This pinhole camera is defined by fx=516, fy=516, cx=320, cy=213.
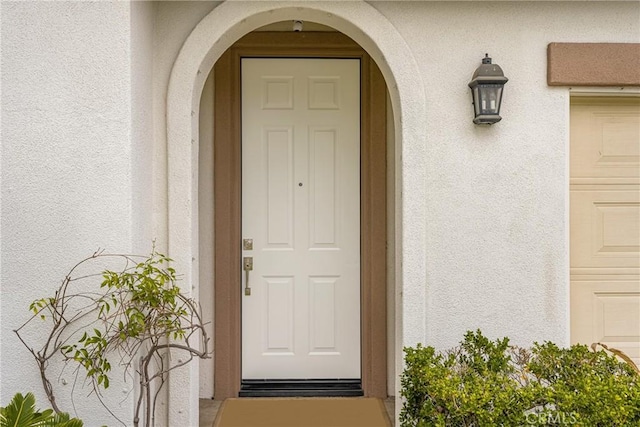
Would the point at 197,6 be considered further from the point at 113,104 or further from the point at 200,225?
the point at 200,225

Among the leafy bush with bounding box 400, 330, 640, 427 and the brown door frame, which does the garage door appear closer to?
the leafy bush with bounding box 400, 330, 640, 427

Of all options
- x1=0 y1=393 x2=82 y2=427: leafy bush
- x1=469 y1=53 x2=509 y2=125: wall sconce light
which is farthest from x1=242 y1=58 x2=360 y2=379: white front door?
x1=0 y1=393 x2=82 y2=427: leafy bush

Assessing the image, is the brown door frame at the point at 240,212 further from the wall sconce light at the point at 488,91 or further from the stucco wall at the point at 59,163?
the stucco wall at the point at 59,163

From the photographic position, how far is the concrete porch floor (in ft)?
12.6

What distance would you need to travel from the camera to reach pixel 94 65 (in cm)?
301

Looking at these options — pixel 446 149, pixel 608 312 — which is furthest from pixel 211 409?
pixel 608 312

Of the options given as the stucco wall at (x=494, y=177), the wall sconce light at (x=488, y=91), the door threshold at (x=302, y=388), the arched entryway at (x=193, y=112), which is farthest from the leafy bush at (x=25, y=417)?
the wall sconce light at (x=488, y=91)

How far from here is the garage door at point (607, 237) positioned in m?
3.69

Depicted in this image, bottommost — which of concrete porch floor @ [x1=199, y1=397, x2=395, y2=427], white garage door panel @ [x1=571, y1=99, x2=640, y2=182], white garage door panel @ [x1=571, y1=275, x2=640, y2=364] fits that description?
concrete porch floor @ [x1=199, y1=397, x2=395, y2=427]

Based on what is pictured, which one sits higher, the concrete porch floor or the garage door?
the garage door

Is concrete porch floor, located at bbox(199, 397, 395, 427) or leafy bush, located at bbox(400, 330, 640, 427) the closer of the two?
leafy bush, located at bbox(400, 330, 640, 427)

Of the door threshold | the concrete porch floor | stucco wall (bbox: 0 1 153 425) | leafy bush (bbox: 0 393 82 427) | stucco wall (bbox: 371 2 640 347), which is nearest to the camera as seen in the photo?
leafy bush (bbox: 0 393 82 427)

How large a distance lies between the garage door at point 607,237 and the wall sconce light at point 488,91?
0.85m

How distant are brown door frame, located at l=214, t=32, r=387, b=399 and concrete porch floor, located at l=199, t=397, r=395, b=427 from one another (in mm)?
88
